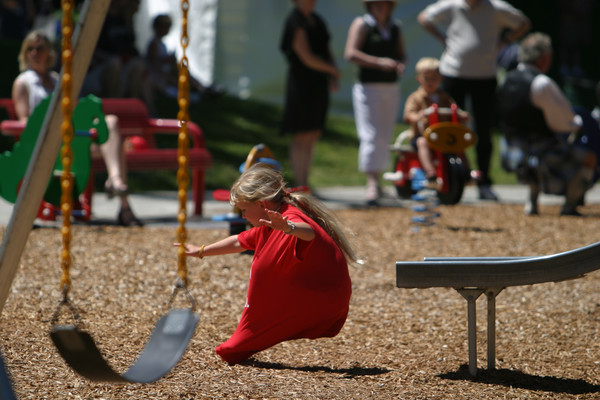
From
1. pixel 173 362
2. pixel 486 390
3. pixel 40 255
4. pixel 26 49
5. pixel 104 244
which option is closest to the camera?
pixel 173 362

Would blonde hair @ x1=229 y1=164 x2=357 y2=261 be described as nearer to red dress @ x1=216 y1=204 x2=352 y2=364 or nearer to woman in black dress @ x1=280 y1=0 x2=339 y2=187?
red dress @ x1=216 y1=204 x2=352 y2=364

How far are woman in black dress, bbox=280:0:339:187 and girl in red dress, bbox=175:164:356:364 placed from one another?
4.61m

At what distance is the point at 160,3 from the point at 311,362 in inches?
435

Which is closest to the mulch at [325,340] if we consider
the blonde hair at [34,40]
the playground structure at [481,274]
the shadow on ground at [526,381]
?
the shadow on ground at [526,381]

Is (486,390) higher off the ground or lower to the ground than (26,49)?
lower

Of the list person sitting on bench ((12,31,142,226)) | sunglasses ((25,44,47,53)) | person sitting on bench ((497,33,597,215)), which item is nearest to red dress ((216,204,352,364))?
person sitting on bench ((12,31,142,226))

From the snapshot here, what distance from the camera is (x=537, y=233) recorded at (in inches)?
267

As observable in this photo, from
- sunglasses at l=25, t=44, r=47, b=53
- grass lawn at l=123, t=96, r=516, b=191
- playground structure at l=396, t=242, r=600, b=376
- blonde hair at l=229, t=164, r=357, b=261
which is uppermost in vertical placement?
sunglasses at l=25, t=44, r=47, b=53

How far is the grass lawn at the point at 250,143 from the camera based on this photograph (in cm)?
988

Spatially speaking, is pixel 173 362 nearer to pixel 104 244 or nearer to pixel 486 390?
pixel 486 390

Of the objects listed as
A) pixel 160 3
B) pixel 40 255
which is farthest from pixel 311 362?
pixel 160 3

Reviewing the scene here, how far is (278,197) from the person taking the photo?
357 cm

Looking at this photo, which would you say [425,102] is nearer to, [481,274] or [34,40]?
[34,40]

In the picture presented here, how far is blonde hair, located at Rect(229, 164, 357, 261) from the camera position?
3.46 meters
